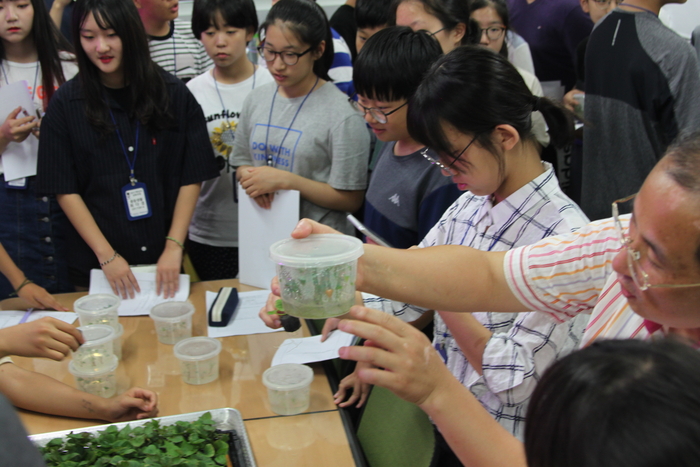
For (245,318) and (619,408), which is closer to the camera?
(619,408)

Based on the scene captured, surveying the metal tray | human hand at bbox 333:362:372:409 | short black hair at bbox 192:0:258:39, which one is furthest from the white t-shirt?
the metal tray

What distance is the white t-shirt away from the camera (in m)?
2.71

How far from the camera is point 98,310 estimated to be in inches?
72.4

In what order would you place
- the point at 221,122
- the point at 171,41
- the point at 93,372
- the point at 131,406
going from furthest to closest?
the point at 171,41 < the point at 221,122 < the point at 93,372 < the point at 131,406

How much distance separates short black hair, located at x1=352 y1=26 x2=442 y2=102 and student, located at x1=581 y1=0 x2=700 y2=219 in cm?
66

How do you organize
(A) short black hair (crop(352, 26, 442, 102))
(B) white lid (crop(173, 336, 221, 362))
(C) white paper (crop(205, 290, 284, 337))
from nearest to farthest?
(B) white lid (crop(173, 336, 221, 362)), (A) short black hair (crop(352, 26, 442, 102)), (C) white paper (crop(205, 290, 284, 337))

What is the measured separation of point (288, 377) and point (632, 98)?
168 centimetres

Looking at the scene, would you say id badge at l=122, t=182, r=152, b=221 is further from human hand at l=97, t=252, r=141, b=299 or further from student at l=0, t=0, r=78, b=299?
student at l=0, t=0, r=78, b=299

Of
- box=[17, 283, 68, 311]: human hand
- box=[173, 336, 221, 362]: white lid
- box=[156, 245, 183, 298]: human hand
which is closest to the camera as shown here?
box=[173, 336, 221, 362]: white lid

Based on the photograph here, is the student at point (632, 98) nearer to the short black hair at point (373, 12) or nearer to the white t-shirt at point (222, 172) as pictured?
the short black hair at point (373, 12)

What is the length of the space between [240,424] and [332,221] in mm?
1213

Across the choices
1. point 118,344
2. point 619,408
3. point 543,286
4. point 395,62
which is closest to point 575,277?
point 543,286

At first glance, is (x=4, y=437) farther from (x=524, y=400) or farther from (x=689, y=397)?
(x=524, y=400)

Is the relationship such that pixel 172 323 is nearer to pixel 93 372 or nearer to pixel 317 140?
pixel 93 372
